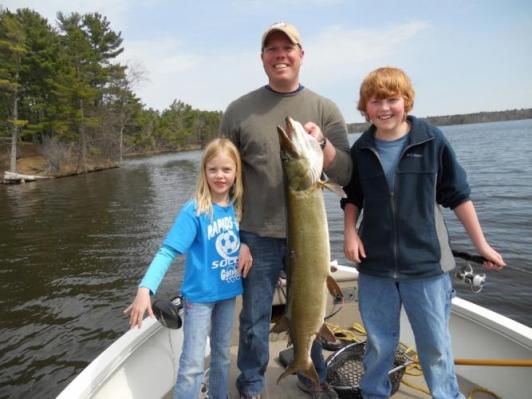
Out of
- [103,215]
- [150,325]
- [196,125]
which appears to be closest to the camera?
[150,325]

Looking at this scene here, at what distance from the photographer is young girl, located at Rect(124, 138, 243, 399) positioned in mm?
2750

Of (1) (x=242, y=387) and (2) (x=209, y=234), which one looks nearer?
(2) (x=209, y=234)

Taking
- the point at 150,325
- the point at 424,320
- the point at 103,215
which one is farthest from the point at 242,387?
the point at 103,215

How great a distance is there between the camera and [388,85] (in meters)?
2.45

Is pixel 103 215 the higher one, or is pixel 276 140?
pixel 276 140

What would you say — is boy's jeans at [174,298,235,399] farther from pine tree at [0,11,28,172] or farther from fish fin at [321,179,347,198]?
pine tree at [0,11,28,172]

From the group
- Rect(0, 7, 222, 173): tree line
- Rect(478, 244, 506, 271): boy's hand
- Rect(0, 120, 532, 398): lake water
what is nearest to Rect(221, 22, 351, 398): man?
Rect(478, 244, 506, 271): boy's hand

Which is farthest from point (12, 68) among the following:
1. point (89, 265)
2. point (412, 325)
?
point (412, 325)

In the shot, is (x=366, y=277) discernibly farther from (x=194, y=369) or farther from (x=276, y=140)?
(x=194, y=369)

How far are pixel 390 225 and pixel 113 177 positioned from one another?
35.0m

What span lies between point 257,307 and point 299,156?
1.26 metres

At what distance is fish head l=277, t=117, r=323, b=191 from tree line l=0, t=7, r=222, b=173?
3628 centimetres

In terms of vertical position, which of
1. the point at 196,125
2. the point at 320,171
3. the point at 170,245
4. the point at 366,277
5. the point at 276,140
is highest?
the point at 196,125

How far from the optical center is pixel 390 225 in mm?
2545
